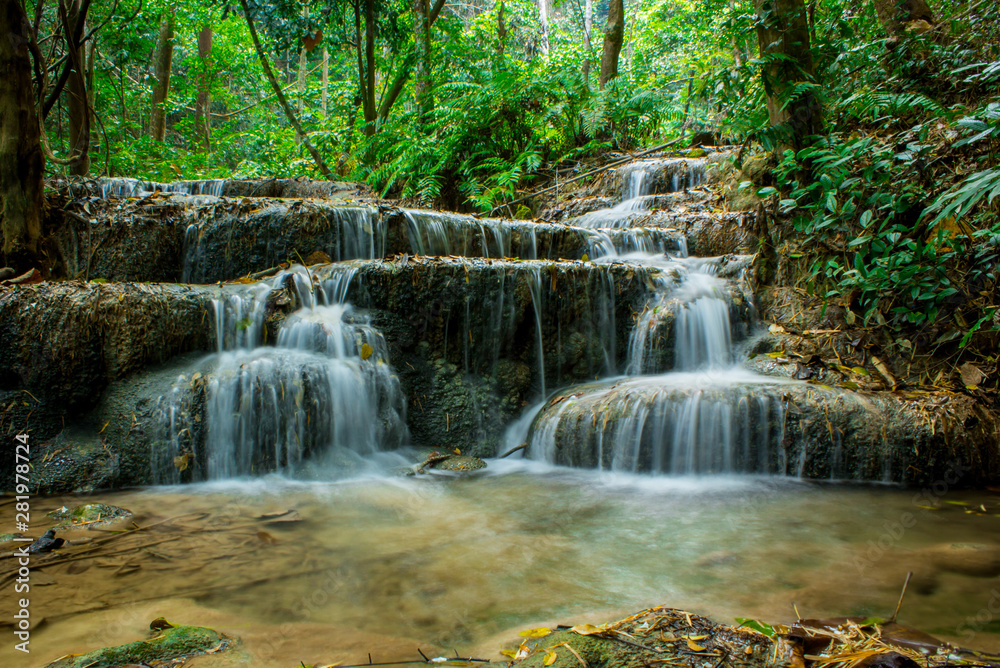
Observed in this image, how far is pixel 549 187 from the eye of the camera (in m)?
10.3

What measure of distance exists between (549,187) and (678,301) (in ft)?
16.1

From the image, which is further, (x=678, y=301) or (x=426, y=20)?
(x=426, y=20)

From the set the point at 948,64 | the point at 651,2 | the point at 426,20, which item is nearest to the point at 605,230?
the point at 948,64

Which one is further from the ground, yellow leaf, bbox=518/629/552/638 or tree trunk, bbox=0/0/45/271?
tree trunk, bbox=0/0/45/271

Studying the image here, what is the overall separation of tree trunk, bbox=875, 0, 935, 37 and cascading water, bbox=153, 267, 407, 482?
7275 millimetres

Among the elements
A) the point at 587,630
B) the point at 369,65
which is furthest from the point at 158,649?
the point at 369,65

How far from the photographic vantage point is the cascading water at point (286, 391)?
4398mm

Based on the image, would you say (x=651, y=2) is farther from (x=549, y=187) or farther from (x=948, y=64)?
(x=948, y=64)

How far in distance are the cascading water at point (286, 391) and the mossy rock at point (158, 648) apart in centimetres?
246

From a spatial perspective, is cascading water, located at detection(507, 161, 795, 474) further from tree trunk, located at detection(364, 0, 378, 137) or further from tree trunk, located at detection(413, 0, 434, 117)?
tree trunk, located at detection(364, 0, 378, 137)

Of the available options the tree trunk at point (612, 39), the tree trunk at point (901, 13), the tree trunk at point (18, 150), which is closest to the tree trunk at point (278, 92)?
the tree trunk at point (612, 39)

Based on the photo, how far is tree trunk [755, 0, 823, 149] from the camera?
5.55m

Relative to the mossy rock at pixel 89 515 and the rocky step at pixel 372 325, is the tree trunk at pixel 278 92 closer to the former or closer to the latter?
the rocky step at pixel 372 325

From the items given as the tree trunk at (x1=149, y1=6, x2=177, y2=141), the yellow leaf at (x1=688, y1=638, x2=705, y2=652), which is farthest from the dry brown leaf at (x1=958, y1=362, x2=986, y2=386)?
the tree trunk at (x1=149, y1=6, x2=177, y2=141)
